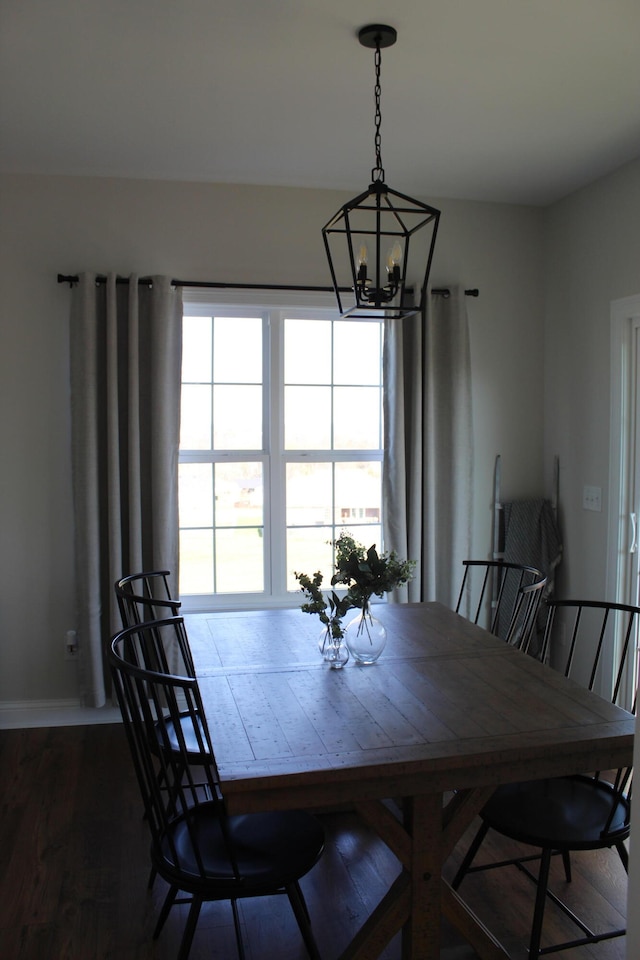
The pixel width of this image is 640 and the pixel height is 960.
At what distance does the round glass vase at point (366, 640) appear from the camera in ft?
8.02

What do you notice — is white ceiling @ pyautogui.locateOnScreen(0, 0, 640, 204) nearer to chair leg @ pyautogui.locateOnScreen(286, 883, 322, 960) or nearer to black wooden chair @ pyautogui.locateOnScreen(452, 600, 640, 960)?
black wooden chair @ pyautogui.locateOnScreen(452, 600, 640, 960)

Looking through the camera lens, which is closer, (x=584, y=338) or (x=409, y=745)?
(x=409, y=745)

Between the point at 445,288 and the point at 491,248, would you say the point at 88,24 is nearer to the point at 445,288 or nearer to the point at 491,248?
the point at 445,288

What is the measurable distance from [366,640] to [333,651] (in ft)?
0.37

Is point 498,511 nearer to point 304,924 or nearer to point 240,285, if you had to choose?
point 240,285

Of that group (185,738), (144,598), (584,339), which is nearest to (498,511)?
(584,339)

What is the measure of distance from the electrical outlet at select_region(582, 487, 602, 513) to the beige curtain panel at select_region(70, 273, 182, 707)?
83.3 inches

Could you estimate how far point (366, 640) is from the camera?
2.44m

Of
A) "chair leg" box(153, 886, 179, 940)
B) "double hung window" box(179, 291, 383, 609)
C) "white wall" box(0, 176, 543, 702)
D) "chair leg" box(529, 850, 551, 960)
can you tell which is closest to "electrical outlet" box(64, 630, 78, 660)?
"white wall" box(0, 176, 543, 702)

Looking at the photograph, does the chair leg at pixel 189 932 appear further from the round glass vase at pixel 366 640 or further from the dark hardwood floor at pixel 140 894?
the round glass vase at pixel 366 640

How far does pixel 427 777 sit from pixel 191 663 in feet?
3.37

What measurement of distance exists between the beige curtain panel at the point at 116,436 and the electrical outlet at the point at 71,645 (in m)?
0.10

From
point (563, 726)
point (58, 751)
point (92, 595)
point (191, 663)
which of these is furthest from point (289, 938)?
point (92, 595)

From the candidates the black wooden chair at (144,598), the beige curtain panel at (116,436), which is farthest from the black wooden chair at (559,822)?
the beige curtain panel at (116,436)
